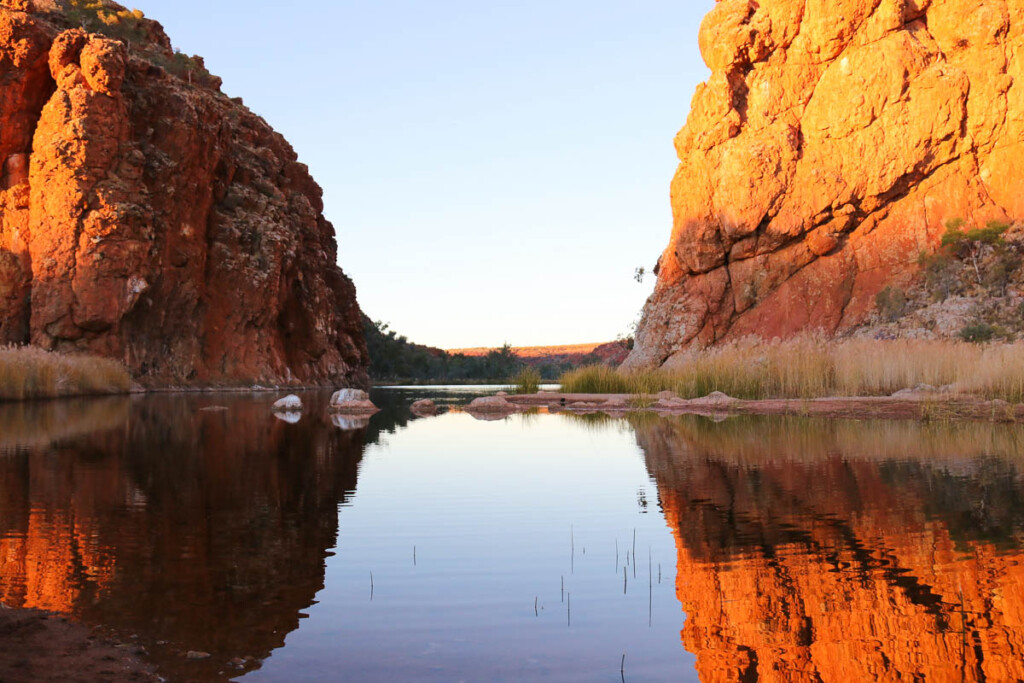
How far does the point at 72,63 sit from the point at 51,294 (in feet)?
36.7

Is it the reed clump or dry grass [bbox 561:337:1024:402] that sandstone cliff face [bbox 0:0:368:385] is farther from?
dry grass [bbox 561:337:1024:402]

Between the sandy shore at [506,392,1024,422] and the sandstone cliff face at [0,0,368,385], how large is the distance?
27.8m

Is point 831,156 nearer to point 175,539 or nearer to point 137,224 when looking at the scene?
point 137,224

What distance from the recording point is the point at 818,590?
4516 mm

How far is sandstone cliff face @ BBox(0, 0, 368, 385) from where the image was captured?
4128 centimetres

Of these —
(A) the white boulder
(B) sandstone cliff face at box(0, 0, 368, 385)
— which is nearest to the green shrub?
(A) the white boulder

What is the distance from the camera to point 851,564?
5051 mm

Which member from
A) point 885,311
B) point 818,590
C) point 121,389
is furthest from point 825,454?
point 121,389

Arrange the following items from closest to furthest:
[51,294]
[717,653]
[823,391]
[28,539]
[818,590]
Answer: [717,653] < [818,590] < [28,539] < [823,391] < [51,294]

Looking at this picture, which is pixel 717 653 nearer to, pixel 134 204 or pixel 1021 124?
pixel 1021 124

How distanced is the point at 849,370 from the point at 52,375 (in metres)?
24.3

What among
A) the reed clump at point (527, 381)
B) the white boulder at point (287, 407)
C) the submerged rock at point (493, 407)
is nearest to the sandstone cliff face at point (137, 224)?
the white boulder at point (287, 407)

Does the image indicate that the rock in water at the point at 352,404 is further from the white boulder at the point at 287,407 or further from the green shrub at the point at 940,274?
the green shrub at the point at 940,274

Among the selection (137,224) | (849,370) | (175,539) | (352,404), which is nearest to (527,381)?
(352,404)
